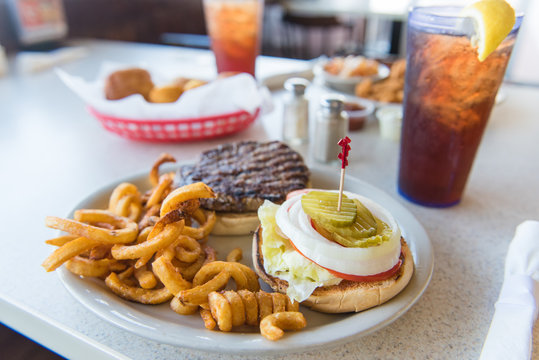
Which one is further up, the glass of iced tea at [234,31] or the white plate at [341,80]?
the glass of iced tea at [234,31]

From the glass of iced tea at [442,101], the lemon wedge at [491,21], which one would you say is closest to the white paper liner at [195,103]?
the glass of iced tea at [442,101]

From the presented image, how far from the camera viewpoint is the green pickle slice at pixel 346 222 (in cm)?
93

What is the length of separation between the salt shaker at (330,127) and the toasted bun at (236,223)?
60 cm

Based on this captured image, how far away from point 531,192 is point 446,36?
802mm

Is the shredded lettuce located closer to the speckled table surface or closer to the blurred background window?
the speckled table surface

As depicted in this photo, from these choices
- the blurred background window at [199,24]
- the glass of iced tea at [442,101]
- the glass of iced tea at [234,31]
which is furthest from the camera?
the blurred background window at [199,24]

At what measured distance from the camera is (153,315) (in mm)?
938

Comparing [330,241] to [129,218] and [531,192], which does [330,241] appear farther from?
[531,192]

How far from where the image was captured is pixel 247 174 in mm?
1360

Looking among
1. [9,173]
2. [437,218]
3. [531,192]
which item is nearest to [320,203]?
[437,218]

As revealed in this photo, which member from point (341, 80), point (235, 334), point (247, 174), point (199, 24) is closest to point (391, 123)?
point (341, 80)

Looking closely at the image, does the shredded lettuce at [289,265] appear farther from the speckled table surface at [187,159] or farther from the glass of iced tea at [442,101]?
the glass of iced tea at [442,101]

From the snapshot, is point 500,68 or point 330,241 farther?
point 500,68

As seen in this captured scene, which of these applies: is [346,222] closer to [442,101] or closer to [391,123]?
[442,101]
